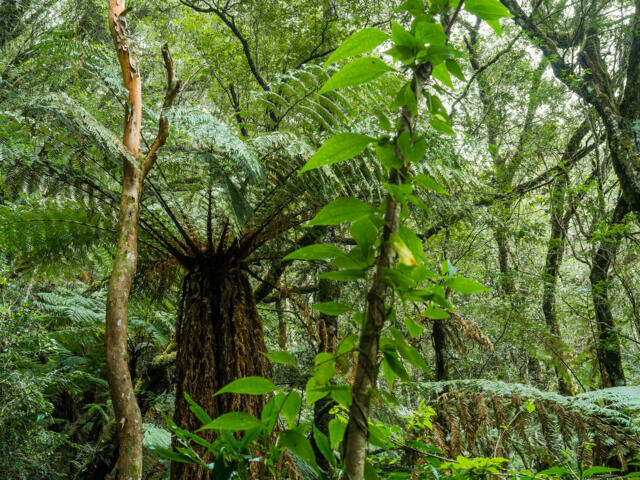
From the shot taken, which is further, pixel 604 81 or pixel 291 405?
pixel 604 81

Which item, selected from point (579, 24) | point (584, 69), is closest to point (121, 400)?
point (584, 69)

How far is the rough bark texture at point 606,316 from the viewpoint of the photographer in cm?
328

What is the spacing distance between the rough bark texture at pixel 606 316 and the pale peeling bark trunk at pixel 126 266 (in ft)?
10.6

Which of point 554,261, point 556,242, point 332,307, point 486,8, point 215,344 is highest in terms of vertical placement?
point 554,261

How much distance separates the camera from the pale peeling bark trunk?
1367 mm

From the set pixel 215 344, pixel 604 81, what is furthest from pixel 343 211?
pixel 604 81

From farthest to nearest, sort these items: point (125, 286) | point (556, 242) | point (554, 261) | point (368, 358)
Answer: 1. point (554, 261)
2. point (556, 242)
3. point (125, 286)
4. point (368, 358)

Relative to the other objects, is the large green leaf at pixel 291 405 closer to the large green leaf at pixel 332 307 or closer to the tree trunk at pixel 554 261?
the large green leaf at pixel 332 307

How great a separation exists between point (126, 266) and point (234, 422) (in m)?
1.36

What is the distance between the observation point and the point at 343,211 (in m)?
0.35

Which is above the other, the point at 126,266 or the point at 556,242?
the point at 556,242

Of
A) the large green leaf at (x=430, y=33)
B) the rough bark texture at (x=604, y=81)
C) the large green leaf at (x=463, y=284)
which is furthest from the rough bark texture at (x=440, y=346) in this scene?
the large green leaf at (x=430, y=33)

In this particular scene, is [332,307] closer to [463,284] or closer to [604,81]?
[463,284]

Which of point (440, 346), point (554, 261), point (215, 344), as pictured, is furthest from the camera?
point (554, 261)
